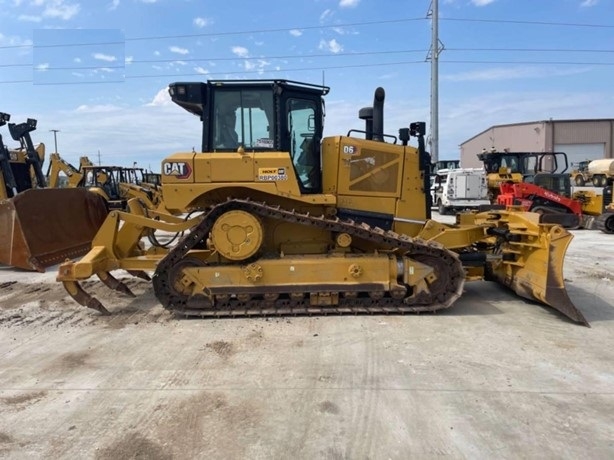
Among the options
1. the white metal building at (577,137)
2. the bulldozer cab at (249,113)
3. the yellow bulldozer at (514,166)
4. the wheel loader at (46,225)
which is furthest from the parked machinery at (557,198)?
the white metal building at (577,137)

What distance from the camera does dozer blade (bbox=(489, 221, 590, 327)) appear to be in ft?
18.7

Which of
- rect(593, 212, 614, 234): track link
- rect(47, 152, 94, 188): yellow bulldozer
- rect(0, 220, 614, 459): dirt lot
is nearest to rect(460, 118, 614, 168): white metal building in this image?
rect(593, 212, 614, 234): track link

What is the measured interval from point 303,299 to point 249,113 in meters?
2.54

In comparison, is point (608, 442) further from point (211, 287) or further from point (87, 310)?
point (87, 310)

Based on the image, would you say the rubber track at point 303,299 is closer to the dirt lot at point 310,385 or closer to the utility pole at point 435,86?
the dirt lot at point 310,385

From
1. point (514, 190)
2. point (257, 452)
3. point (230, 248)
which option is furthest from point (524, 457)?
point (514, 190)

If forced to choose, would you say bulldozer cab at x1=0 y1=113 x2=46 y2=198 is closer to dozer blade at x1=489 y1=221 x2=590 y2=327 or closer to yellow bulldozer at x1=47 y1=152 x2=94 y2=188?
yellow bulldozer at x1=47 y1=152 x2=94 y2=188

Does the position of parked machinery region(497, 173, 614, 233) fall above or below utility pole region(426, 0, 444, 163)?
below

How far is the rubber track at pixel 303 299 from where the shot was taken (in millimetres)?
5949

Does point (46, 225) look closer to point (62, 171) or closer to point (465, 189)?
point (62, 171)

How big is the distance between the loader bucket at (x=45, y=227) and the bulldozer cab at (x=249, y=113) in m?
3.28

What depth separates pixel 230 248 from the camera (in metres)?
5.94

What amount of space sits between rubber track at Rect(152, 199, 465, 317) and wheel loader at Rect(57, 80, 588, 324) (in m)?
0.01

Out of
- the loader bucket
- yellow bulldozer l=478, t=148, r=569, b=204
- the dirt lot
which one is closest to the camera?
the dirt lot
